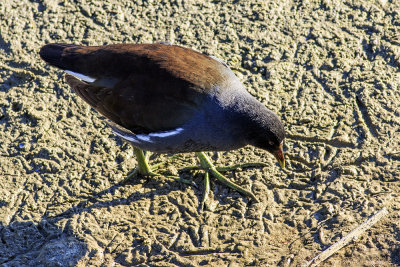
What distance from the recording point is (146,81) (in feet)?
12.6

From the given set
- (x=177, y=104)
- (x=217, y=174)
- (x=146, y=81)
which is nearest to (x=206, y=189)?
(x=217, y=174)

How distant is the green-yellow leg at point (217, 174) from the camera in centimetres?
404

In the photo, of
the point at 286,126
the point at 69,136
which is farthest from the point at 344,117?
the point at 69,136

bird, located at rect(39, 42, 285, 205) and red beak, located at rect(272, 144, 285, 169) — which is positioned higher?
bird, located at rect(39, 42, 285, 205)

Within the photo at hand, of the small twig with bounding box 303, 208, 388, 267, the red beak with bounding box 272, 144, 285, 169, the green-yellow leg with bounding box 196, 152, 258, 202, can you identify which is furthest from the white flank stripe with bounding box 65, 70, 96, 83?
the small twig with bounding box 303, 208, 388, 267

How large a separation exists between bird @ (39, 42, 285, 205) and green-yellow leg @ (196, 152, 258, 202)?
0.01 m

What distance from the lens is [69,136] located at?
4.53m

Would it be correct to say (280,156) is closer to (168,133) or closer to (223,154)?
(223,154)

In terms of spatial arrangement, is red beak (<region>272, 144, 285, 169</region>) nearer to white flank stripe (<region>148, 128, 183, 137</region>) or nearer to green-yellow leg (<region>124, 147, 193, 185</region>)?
white flank stripe (<region>148, 128, 183, 137</region>)

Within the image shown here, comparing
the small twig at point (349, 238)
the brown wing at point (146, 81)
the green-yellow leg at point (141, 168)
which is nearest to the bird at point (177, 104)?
the brown wing at point (146, 81)

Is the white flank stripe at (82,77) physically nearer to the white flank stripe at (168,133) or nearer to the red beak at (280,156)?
the white flank stripe at (168,133)

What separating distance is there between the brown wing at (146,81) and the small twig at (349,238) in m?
1.39

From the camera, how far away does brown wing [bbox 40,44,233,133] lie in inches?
149

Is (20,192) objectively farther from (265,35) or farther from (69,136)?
(265,35)
